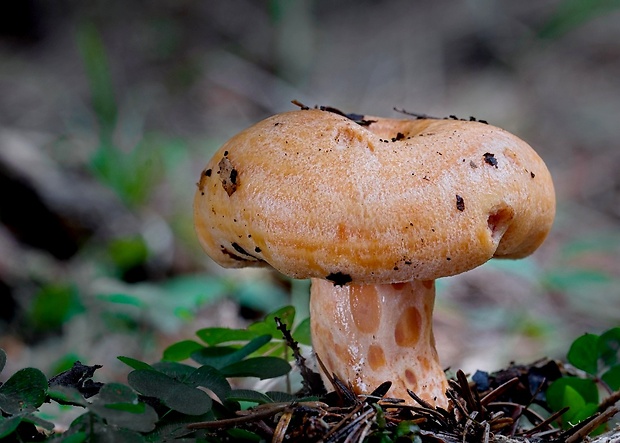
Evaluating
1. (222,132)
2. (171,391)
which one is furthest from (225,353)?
(222,132)

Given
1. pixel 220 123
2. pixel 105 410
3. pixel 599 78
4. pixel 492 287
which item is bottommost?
pixel 105 410

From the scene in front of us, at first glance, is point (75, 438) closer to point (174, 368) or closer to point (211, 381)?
point (211, 381)

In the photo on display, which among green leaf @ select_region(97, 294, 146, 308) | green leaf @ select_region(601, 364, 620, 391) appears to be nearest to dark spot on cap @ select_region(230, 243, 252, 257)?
green leaf @ select_region(601, 364, 620, 391)

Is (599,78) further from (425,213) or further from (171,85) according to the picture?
(425,213)

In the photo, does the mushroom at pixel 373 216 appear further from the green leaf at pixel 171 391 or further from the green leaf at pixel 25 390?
the green leaf at pixel 25 390

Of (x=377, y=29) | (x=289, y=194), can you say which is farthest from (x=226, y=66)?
(x=289, y=194)

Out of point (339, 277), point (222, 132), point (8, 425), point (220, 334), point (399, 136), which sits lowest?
point (8, 425)

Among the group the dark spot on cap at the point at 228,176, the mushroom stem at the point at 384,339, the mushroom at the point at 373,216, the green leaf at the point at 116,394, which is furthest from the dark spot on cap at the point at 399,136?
the green leaf at the point at 116,394

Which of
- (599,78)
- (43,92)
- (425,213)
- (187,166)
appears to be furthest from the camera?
(43,92)
